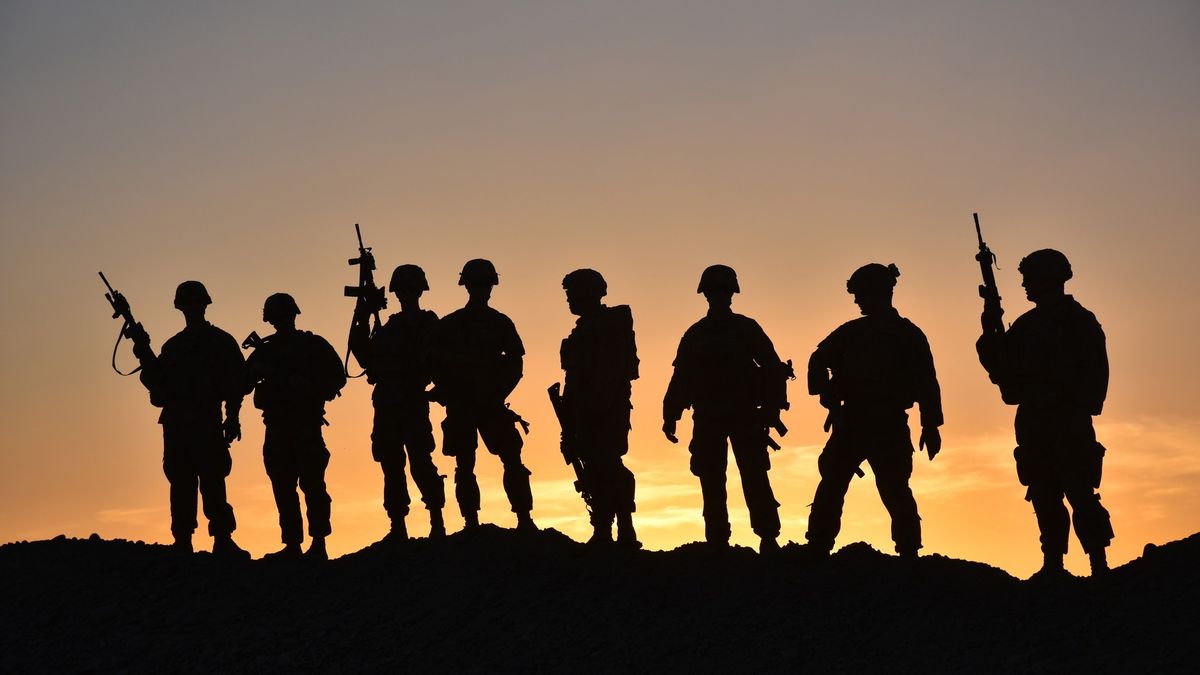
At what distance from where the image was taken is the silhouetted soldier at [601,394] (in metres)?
16.9

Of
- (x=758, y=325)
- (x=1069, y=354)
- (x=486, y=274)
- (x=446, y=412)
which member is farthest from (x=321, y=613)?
(x=1069, y=354)

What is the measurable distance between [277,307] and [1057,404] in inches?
359

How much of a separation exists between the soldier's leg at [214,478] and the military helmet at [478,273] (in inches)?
140

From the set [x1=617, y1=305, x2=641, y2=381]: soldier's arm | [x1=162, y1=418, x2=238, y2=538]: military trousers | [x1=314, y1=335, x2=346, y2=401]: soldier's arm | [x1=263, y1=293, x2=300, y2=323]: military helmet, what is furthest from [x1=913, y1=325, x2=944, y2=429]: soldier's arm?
[x1=162, y1=418, x2=238, y2=538]: military trousers

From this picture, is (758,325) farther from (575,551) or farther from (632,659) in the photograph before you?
(632,659)

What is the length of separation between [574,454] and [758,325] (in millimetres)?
2711

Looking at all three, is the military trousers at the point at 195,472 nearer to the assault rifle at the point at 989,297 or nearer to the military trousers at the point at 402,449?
the military trousers at the point at 402,449

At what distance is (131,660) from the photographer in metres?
14.4

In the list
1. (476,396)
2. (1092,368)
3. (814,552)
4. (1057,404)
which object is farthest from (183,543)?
(1092,368)

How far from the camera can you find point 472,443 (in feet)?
55.8

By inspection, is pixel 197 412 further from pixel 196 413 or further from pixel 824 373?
pixel 824 373

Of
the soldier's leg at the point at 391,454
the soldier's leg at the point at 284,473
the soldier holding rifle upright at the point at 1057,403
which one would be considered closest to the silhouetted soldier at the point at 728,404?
the soldier holding rifle upright at the point at 1057,403

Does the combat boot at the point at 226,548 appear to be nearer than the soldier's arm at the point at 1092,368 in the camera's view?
No

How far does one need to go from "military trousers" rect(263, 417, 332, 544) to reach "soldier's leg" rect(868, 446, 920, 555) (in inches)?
258
